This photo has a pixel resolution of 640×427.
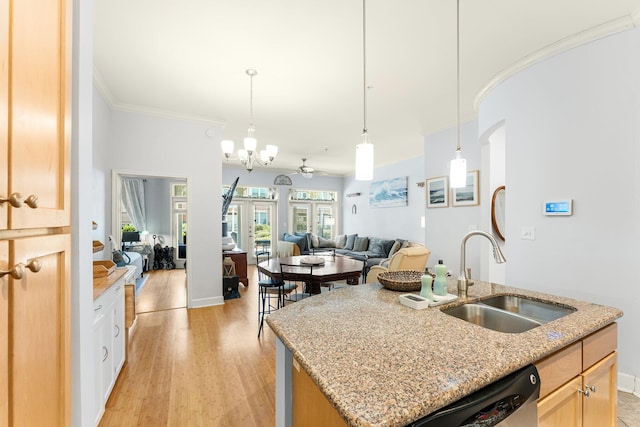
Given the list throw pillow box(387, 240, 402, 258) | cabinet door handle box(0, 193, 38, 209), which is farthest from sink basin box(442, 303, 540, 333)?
throw pillow box(387, 240, 402, 258)

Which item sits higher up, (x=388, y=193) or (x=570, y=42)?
(x=570, y=42)

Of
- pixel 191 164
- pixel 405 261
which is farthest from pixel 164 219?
pixel 405 261

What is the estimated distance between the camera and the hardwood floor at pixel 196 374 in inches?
74.5

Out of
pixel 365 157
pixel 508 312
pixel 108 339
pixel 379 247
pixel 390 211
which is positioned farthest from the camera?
pixel 390 211

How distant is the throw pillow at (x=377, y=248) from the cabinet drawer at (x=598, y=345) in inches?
207

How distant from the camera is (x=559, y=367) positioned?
113 centimetres

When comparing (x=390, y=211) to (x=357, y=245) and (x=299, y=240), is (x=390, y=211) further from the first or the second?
(x=299, y=240)

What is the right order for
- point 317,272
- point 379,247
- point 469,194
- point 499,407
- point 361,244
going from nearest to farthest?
point 499,407, point 317,272, point 469,194, point 379,247, point 361,244

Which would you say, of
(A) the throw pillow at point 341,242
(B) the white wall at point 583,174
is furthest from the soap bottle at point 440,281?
(A) the throw pillow at point 341,242

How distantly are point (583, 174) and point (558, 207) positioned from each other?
310 millimetres

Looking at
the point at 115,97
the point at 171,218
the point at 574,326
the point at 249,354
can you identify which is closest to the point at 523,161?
the point at 574,326

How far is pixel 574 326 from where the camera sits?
1.24 meters

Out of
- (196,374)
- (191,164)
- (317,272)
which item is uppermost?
(191,164)

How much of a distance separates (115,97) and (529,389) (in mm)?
4513
